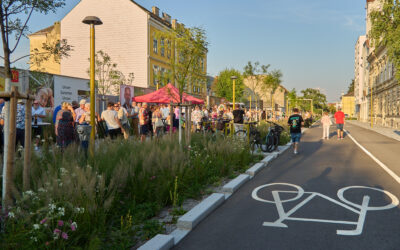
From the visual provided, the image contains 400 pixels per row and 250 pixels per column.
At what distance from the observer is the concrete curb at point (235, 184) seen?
6.85 metres

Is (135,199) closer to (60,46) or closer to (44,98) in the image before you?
(60,46)

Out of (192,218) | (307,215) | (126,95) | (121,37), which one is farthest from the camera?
(121,37)

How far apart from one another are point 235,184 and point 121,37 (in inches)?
1361

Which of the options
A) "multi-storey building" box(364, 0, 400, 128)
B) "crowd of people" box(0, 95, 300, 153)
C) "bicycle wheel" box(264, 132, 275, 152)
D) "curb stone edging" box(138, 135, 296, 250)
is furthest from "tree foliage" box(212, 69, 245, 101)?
"curb stone edging" box(138, 135, 296, 250)

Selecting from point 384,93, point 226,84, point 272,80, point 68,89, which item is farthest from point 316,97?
point 68,89

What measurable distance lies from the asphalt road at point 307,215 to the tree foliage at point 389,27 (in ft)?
42.7

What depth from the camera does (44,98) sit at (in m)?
16.7

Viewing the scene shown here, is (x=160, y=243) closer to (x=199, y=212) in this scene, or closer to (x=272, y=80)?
(x=199, y=212)

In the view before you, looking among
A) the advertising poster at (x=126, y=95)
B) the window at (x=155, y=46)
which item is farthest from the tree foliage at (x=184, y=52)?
the window at (x=155, y=46)

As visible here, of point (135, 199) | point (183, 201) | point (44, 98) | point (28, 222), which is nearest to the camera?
point (28, 222)

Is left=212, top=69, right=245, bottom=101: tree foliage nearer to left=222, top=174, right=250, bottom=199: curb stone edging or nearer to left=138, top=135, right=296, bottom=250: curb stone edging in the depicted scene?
left=222, top=174, right=250, bottom=199: curb stone edging

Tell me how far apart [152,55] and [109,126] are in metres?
28.2

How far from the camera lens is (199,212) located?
16.8 ft

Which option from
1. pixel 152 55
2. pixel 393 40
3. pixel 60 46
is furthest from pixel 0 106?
pixel 152 55
